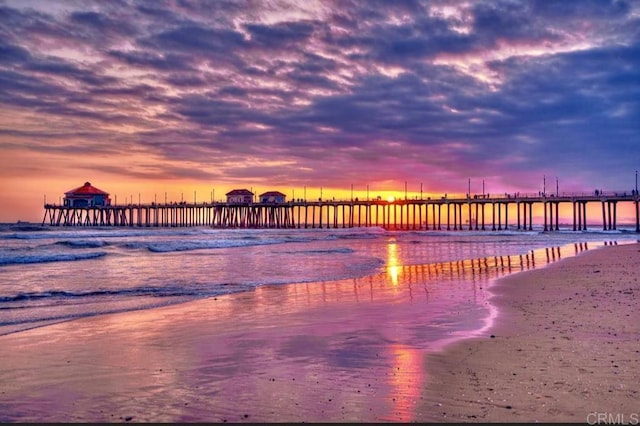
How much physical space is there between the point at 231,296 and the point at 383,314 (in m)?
4.52

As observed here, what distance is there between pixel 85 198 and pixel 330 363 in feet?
396

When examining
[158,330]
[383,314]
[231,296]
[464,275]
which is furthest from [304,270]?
[158,330]

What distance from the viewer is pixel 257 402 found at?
481 cm

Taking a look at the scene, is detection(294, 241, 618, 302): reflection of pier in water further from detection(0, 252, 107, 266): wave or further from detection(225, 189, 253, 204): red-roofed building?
detection(225, 189, 253, 204): red-roofed building

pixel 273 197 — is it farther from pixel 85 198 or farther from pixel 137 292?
pixel 137 292

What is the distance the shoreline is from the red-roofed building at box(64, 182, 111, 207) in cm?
11856

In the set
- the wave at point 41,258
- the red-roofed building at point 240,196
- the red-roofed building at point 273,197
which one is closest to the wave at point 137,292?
the wave at point 41,258

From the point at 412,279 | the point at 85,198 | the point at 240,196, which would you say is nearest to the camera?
the point at 412,279

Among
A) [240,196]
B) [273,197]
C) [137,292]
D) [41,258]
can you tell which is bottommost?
[137,292]

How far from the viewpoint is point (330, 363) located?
244 inches

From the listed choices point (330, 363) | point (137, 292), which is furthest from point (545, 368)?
point (137, 292)

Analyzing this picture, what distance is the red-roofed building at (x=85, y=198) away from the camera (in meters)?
115

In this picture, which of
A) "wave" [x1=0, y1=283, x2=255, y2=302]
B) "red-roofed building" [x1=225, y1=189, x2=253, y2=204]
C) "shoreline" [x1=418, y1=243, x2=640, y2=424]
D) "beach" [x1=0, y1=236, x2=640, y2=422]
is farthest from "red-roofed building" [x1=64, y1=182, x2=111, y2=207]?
"shoreline" [x1=418, y1=243, x2=640, y2=424]

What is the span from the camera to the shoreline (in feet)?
14.4
